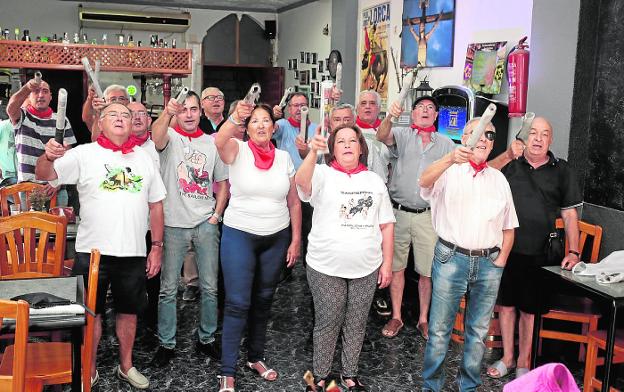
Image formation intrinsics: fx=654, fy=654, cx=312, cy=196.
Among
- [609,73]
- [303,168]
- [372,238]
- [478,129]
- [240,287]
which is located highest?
[609,73]

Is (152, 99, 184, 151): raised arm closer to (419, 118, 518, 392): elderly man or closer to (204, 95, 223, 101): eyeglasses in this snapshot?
(204, 95, 223, 101): eyeglasses

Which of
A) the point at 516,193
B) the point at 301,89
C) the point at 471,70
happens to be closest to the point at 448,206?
the point at 516,193

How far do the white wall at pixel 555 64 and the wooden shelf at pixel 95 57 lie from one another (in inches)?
198

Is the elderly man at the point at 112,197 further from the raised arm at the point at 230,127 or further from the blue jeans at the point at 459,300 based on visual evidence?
the blue jeans at the point at 459,300

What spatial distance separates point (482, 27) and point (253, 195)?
3.20 m

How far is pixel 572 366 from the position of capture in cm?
409

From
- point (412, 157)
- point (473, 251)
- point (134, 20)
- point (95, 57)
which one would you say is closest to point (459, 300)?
point (473, 251)

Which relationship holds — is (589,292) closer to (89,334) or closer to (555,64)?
(555,64)

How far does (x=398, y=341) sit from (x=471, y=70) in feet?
8.32

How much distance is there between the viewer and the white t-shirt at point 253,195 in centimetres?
339

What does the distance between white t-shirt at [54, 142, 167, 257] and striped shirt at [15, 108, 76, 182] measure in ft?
7.32

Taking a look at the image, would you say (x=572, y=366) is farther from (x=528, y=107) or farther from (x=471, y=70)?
(x=471, y=70)

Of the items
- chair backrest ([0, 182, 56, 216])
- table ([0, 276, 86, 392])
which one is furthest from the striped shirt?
table ([0, 276, 86, 392])

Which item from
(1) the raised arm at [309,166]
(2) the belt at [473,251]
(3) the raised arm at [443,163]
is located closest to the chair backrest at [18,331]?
(1) the raised arm at [309,166]
